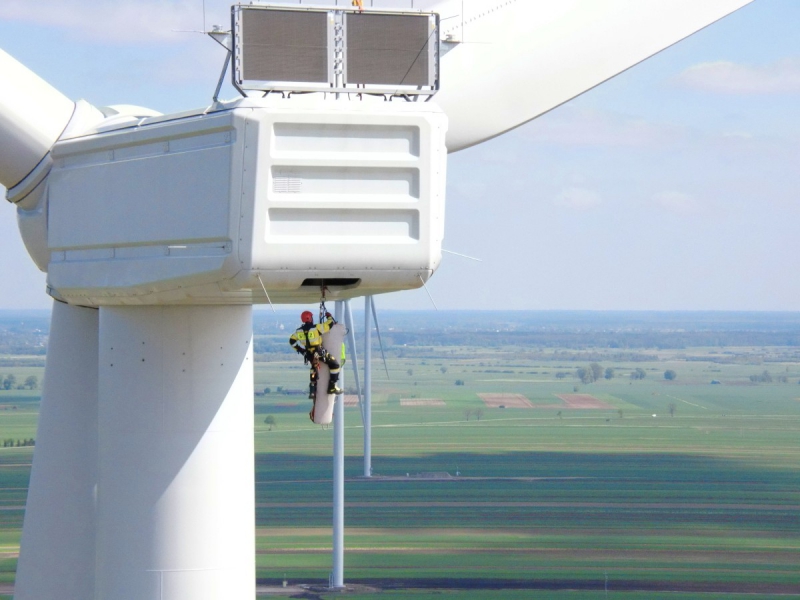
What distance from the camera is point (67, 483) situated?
587 inches

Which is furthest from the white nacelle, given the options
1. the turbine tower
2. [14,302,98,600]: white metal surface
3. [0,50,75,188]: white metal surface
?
[14,302,98,600]: white metal surface

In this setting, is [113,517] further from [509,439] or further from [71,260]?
[509,439]

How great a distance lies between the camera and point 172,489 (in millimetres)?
13711

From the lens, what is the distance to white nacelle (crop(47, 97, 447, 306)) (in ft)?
37.1

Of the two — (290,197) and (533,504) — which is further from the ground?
(290,197)

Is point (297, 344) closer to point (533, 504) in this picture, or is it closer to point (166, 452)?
point (166, 452)

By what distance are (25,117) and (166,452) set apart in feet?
11.8

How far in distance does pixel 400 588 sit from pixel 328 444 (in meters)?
93.9

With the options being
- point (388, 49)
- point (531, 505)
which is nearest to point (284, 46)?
point (388, 49)

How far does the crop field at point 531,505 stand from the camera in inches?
2441

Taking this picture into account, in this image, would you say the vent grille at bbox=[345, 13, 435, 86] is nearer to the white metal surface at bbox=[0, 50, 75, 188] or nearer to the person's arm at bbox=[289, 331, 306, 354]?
the person's arm at bbox=[289, 331, 306, 354]

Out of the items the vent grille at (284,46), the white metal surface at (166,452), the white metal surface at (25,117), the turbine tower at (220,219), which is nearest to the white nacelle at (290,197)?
the turbine tower at (220,219)

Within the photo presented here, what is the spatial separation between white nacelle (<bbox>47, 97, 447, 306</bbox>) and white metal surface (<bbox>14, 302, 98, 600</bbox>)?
3.00m

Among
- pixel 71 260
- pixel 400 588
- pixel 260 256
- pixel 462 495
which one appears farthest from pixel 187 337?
pixel 462 495
